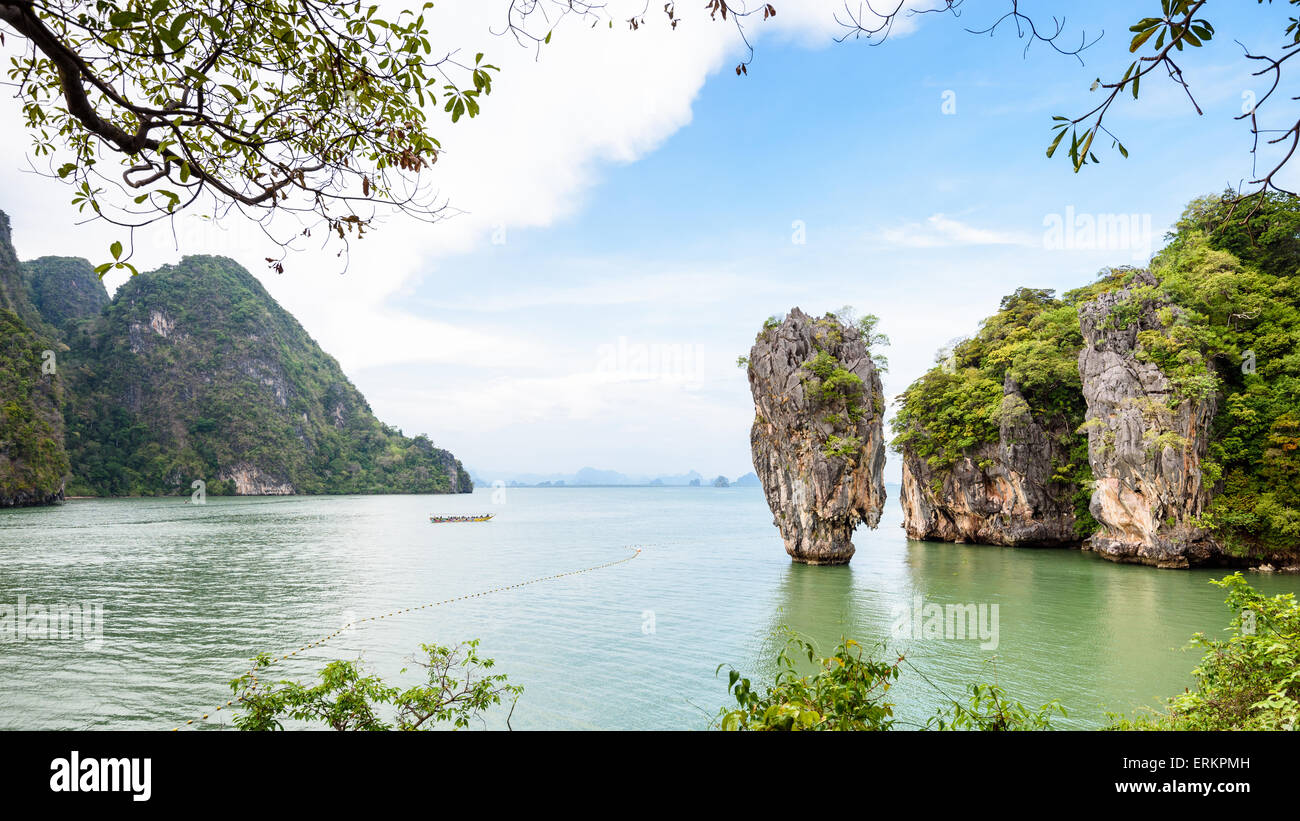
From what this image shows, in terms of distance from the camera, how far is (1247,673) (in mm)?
5430

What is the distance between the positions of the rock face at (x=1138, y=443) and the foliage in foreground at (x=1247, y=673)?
72.7 ft

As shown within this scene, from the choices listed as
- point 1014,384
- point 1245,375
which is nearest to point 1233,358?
point 1245,375

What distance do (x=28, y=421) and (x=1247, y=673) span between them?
92372mm

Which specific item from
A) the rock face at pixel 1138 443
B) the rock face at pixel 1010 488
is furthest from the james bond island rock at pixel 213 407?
the rock face at pixel 1138 443

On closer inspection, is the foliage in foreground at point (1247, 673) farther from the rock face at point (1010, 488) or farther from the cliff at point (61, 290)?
the cliff at point (61, 290)

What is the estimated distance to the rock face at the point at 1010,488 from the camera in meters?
30.9

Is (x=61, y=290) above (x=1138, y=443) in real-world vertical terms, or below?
above

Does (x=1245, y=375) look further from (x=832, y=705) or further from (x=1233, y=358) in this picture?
(x=832, y=705)

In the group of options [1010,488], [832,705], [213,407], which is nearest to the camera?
[832,705]

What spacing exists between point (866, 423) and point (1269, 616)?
2070 cm

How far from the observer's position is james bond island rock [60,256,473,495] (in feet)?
315

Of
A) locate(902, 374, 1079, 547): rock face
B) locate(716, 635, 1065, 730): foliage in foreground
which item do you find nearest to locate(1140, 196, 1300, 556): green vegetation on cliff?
locate(902, 374, 1079, 547): rock face
